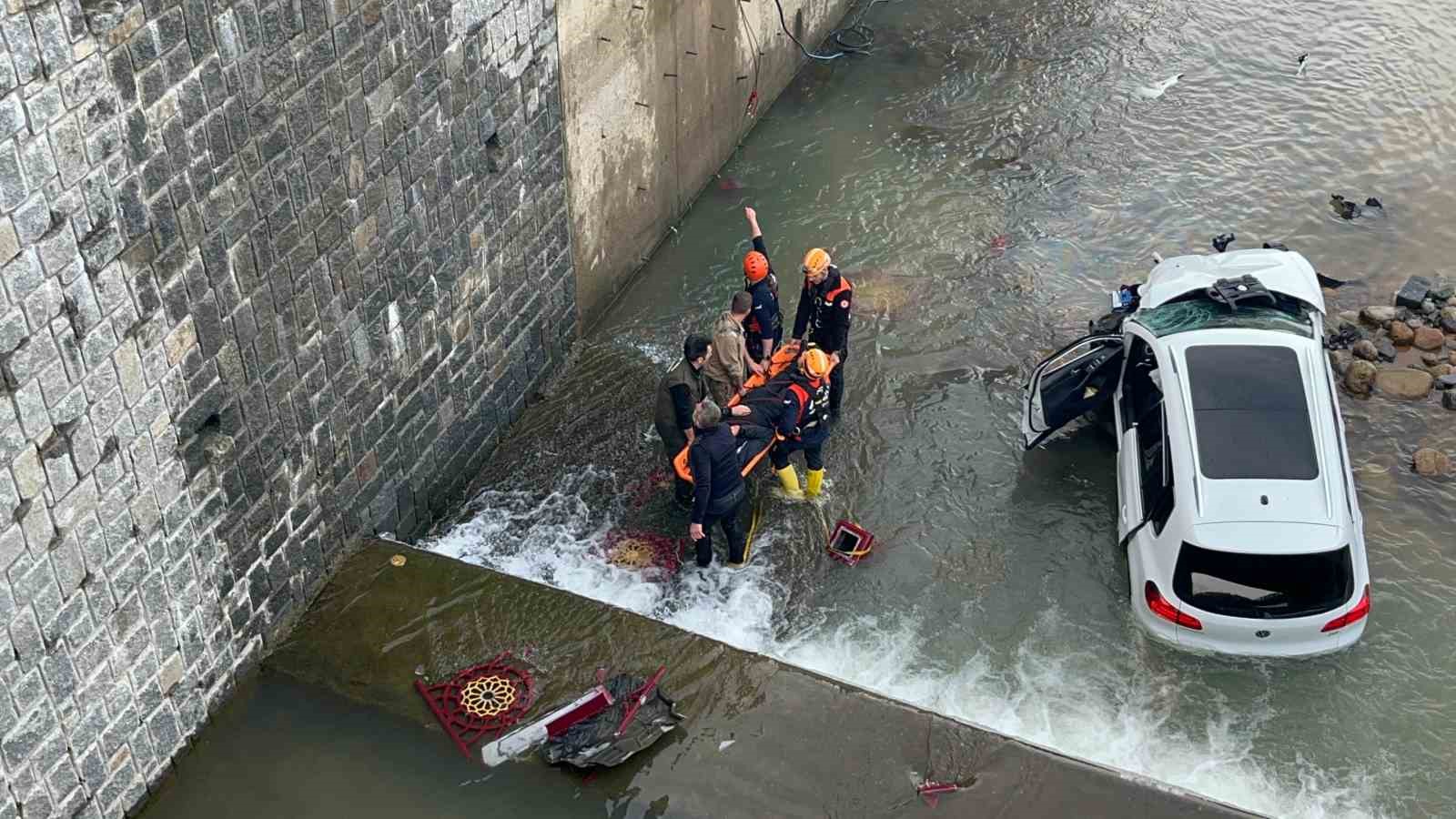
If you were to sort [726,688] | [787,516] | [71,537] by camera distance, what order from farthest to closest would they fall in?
[787,516] < [726,688] < [71,537]

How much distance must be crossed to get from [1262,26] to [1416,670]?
11.8 metres

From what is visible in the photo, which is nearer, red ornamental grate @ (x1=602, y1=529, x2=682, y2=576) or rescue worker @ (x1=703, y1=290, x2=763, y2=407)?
red ornamental grate @ (x1=602, y1=529, x2=682, y2=576)

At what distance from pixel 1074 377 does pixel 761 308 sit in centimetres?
268

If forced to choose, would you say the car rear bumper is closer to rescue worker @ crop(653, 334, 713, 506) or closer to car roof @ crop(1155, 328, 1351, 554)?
car roof @ crop(1155, 328, 1351, 554)

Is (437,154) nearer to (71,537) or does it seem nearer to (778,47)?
(71,537)

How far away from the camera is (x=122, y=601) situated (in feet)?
24.4

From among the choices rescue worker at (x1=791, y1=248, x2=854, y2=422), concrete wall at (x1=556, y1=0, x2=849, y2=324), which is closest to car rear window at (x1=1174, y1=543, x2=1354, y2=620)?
rescue worker at (x1=791, y1=248, x2=854, y2=422)

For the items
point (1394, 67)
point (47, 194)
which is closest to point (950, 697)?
point (47, 194)

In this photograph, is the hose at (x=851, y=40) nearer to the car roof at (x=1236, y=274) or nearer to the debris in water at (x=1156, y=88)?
the debris in water at (x=1156, y=88)

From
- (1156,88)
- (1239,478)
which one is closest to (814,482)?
(1239,478)

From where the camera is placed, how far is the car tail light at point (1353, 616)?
9148 millimetres

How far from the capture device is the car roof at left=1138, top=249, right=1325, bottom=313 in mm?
10922

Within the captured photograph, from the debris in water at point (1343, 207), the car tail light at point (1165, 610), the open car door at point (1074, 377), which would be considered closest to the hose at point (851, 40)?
the debris in water at point (1343, 207)

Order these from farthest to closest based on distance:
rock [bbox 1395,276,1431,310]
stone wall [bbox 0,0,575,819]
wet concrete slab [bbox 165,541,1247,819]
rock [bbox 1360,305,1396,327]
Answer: rock [bbox 1395,276,1431,310] → rock [bbox 1360,305,1396,327] → wet concrete slab [bbox 165,541,1247,819] → stone wall [bbox 0,0,575,819]
